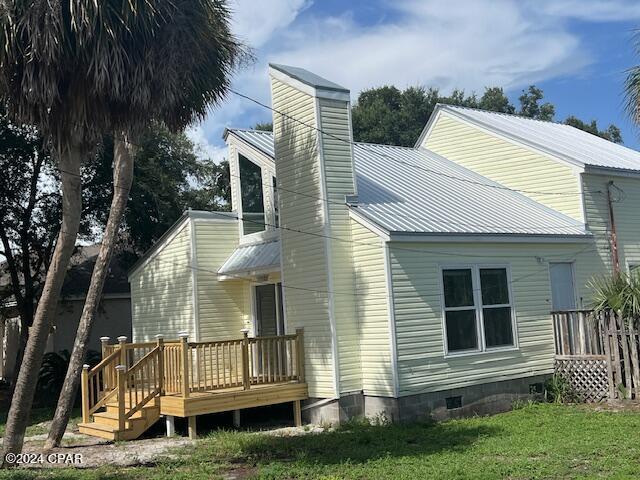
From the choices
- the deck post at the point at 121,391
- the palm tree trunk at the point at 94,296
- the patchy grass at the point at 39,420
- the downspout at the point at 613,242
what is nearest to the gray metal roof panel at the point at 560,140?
the downspout at the point at 613,242

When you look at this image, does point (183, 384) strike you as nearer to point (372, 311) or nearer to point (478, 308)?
point (372, 311)

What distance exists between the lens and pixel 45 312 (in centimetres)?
1042

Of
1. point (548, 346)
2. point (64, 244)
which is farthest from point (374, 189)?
point (64, 244)

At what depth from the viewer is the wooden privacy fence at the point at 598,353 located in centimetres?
1372

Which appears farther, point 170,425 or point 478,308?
point 478,308

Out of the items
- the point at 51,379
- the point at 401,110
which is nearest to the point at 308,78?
the point at 51,379

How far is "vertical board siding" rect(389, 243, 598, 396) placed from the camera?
12812 millimetres

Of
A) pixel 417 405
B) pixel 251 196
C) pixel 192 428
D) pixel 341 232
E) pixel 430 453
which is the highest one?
pixel 251 196

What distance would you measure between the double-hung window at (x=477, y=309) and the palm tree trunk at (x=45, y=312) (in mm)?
6749

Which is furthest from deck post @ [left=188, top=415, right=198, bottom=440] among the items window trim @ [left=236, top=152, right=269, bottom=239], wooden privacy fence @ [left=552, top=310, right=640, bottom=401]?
wooden privacy fence @ [left=552, top=310, right=640, bottom=401]

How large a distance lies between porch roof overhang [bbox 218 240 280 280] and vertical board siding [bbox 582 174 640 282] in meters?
7.33

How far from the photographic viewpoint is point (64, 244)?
10.7 meters

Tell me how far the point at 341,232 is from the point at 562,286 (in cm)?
554

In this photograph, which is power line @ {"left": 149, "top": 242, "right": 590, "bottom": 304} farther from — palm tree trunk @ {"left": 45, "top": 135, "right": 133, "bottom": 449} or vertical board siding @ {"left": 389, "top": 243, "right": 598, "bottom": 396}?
palm tree trunk @ {"left": 45, "top": 135, "right": 133, "bottom": 449}
